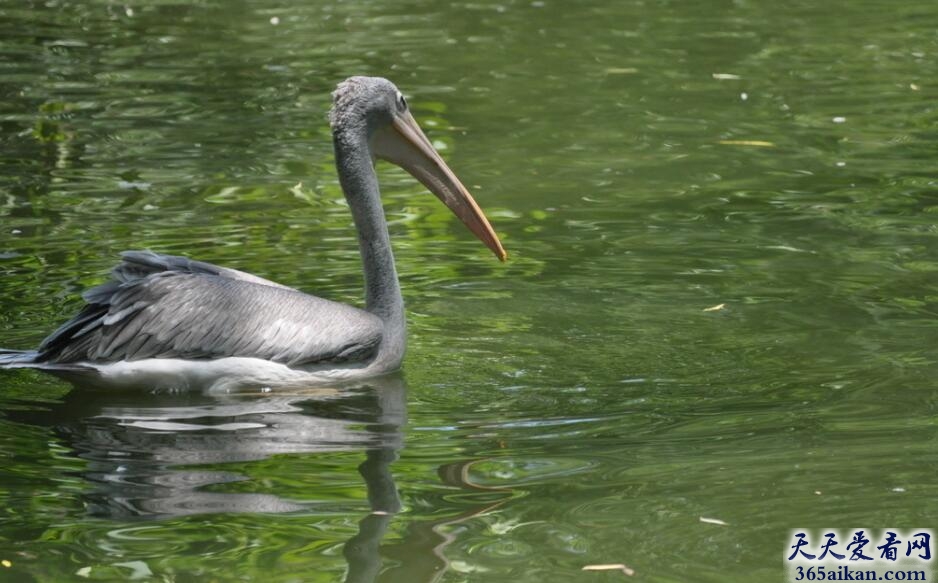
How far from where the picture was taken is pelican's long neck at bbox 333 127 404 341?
22.0 feet

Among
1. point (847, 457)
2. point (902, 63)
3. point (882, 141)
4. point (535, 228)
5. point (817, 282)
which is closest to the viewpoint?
point (847, 457)

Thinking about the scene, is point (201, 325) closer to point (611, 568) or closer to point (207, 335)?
point (207, 335)

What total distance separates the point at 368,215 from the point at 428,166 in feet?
1.36

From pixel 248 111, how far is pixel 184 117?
451 millimetres

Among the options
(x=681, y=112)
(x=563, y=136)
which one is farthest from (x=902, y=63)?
(x=563, y=136)

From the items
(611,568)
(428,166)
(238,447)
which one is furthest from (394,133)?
(611,568)

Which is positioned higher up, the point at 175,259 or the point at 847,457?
the point at 175,259

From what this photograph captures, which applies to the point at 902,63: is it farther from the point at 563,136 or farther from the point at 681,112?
the point at 563,136

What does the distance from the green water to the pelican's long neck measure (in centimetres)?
33

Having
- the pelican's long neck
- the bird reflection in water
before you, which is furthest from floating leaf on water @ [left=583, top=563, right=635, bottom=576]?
the pelican's long neck

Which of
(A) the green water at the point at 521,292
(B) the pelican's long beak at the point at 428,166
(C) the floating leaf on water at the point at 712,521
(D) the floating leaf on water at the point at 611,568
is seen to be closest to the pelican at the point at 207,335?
(A) the green water at the point at 521,292

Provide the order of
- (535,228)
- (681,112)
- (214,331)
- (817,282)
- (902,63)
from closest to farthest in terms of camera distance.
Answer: (214,331) < (817,282) < (535,228) < (681,112) < (902,63)

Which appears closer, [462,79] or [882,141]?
[882,141]

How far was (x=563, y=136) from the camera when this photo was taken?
426 inches
